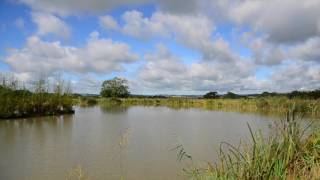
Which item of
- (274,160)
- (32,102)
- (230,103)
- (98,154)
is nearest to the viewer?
(274,160)

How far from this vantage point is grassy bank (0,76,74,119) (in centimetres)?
2536

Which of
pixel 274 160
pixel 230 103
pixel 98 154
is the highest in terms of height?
pixel 230 103

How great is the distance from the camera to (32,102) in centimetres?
2853

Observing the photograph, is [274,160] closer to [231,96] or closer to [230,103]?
[230,103]

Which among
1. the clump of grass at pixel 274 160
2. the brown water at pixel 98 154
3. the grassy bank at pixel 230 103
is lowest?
the brown water at pixel 98 154

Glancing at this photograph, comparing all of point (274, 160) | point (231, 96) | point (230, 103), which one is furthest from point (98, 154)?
A: point (231, 96)

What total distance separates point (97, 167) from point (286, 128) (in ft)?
21.2

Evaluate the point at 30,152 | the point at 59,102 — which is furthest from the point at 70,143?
the point at 59,102

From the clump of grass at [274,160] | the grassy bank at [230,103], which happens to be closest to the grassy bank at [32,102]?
the grassy bank at [230,103]

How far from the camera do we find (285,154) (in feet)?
13.4

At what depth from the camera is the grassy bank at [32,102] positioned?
2536 cm

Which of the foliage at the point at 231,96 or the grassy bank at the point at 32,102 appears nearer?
the grassy bank at the point at 32,102

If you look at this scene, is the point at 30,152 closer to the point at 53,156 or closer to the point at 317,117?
the point at 53,156

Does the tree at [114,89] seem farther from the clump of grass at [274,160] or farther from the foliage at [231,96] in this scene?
the clump of grass at [274,160]
